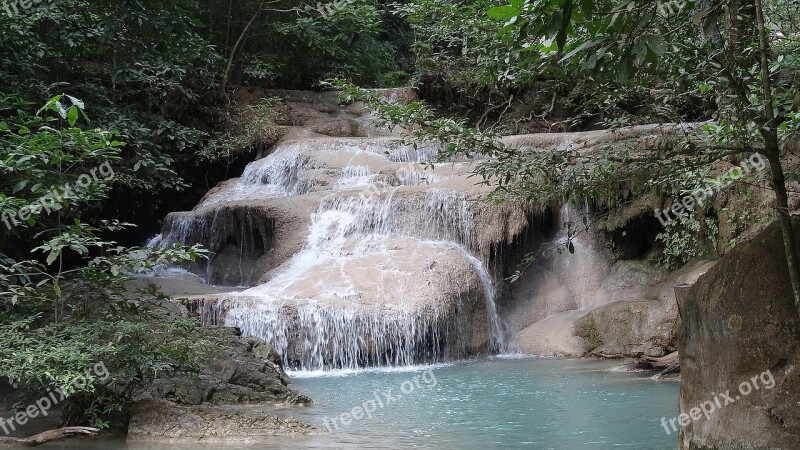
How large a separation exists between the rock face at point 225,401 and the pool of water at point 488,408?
0.82 ft

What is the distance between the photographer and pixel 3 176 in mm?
6789

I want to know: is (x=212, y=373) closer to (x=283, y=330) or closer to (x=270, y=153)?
(x=283, y=330)

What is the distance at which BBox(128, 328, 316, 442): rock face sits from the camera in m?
6.35

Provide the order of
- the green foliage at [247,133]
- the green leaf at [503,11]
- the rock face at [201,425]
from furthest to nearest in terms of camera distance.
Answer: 1. the green foliage at [247,133]
2. the rock face at [201,425]
3. the green leaf at [503,11]

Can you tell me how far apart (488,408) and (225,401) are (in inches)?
107

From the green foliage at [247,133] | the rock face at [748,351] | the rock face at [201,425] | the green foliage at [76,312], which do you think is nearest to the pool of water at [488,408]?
the rock face at [201,425]

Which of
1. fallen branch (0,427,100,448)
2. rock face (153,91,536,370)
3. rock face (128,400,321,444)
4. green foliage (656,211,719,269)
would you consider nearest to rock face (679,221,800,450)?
rock face (128,400,321,444)

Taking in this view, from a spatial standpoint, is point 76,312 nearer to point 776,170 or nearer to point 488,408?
point 488,408

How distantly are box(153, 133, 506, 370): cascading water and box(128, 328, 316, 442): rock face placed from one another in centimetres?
215

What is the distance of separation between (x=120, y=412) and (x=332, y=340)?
5116mm

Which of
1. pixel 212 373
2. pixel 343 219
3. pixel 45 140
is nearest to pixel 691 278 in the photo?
pixel 343 219

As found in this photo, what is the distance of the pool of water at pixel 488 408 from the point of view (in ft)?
20.9

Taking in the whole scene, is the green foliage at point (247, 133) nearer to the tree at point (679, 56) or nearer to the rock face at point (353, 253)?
the rock face at point (353, 253)

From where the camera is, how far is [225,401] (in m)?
7.68
